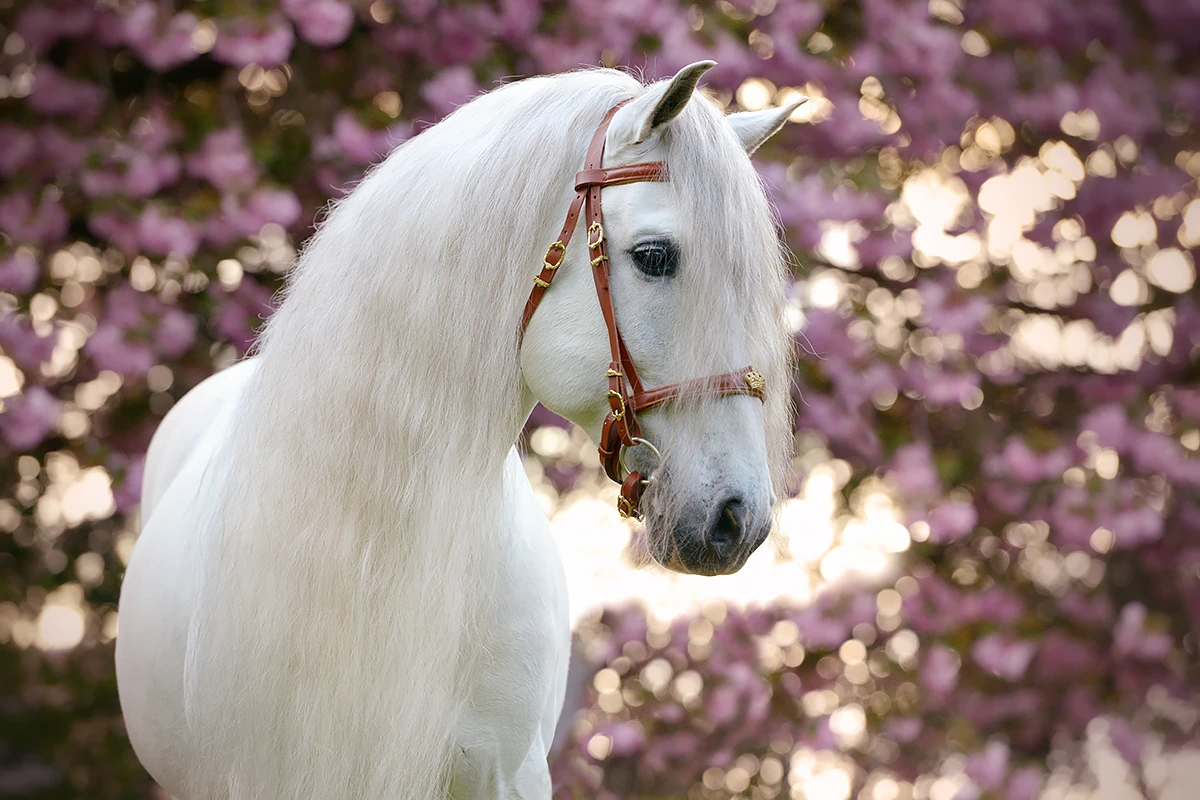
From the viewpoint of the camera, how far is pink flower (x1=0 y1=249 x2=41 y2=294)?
307 centimetres

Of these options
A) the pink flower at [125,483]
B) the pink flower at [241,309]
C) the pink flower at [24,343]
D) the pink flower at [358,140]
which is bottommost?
the pink flower at [125,483]

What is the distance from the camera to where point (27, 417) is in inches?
121

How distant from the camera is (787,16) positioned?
3422mm

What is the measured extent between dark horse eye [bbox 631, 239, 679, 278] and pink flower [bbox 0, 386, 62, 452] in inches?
95.5

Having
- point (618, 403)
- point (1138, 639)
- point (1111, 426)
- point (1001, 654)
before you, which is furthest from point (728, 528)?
point (1138, 639)

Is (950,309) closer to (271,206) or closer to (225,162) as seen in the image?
(271,206)

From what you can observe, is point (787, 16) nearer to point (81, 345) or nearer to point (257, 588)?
point (81, 345)

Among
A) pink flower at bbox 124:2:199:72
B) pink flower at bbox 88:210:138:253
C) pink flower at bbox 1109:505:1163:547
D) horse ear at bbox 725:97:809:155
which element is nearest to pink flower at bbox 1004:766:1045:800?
pink flower at bbox 1109:505:1163:547

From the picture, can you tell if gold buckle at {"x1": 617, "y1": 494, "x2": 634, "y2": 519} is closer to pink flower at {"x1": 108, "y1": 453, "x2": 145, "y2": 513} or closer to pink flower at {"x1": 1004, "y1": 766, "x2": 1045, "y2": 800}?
pink flower at {"x1": 108, "y1": 453, "x2": 145, "y2": 513}

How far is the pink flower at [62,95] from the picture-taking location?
3.19m

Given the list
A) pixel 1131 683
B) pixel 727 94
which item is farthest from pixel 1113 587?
pixel 727 94

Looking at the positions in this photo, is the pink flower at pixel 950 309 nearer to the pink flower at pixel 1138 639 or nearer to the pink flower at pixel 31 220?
the pink flower at pixel 1138 639

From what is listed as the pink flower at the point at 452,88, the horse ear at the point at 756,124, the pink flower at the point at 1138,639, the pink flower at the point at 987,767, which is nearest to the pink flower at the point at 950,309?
the pink flower at the point at 1138,639

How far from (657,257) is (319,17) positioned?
6.99ft
